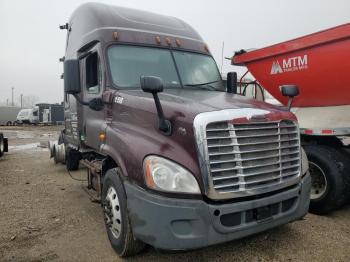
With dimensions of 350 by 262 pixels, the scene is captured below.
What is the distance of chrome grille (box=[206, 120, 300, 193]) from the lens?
2.96m

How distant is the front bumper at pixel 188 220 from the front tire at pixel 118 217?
9.5 inches

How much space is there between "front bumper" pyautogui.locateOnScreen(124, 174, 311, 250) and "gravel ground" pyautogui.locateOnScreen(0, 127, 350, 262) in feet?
1.65

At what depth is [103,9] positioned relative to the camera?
5.01 m

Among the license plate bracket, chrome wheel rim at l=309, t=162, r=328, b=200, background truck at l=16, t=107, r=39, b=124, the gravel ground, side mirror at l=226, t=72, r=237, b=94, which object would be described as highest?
side mirror at l=226, t=72, r=237, b=94

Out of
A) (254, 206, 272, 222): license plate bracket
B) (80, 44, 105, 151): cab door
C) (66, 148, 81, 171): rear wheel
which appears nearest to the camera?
(254, 206, 272, 222): license plate bracket

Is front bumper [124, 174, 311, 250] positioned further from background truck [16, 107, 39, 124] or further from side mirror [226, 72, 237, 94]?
background truck [16, 107, 39, 124]

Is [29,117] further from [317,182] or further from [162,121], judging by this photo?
[162,121]

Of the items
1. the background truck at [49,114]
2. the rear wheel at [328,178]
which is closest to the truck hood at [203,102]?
the rear wheel at [328,178]

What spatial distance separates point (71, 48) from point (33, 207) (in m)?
2.95

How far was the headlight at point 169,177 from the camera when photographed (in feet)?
9.59

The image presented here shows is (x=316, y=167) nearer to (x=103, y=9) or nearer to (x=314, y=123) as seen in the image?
(x=314, y=123)

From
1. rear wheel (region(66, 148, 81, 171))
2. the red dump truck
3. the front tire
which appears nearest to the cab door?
the front tire

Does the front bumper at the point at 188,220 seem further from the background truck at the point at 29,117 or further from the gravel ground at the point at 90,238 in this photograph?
the background truck at the point at 29,117

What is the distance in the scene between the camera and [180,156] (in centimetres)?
301
